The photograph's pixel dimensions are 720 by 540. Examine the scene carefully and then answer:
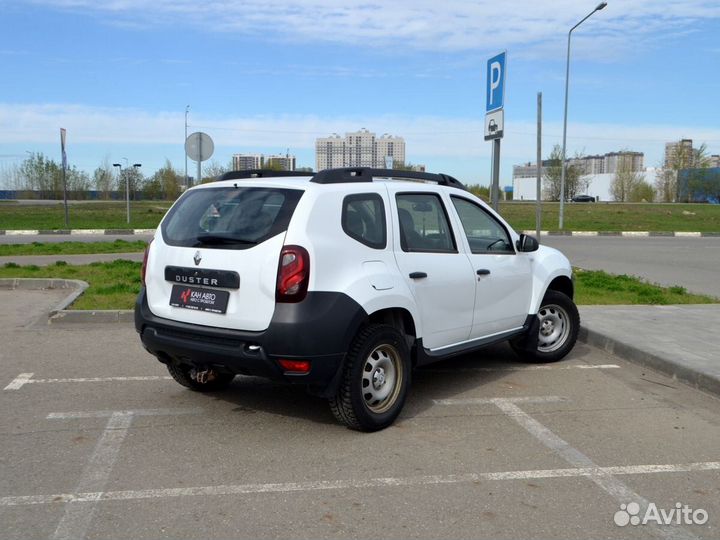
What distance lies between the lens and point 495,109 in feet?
32.2

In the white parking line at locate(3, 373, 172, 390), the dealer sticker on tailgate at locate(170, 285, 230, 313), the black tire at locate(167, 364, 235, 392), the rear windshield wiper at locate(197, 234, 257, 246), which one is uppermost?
the rear windshield wiper at locate(197, 234, 257, 246)

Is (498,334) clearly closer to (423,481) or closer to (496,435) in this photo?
(496,435)

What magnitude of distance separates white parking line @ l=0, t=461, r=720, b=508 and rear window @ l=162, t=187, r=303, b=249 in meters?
1.58

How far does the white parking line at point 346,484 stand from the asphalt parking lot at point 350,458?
1cm

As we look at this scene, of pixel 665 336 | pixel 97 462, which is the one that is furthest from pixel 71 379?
pixel 665 336

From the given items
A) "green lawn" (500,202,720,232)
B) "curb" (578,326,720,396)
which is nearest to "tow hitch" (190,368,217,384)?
"curb" (578,326,720,396)

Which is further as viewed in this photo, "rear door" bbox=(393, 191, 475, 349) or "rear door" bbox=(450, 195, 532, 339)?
"rear door" bbox=(450, 195, 532, 339)

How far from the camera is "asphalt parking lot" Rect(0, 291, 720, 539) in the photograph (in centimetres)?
358

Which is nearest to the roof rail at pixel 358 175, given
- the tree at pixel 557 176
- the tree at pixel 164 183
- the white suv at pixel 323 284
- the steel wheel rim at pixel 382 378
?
the white suv at pixel 323 284

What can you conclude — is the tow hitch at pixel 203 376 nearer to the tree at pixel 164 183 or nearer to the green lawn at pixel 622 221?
the green lawn at pixel 622 221

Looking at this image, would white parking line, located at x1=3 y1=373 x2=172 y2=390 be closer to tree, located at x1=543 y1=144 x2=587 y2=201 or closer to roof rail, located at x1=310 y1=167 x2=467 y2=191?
roof rail, located at x1=310 y1=167 x2=467 y2=191

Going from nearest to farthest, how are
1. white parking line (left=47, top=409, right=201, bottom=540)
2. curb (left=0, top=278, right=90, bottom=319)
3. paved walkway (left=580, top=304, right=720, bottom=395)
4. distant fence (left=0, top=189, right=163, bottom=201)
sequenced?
1. white parking line (left=47, top=409, right=201, bottom=540)
2. paved walkway (left=580, top=304, right=720, bottom=395)
3. curb (left=0, top=278, right=90, bottom=319)
4. distant fence (left=0, top=189, right=163, bottom=201)

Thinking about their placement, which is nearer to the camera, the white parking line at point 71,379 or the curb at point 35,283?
the white parking line at point 71,379

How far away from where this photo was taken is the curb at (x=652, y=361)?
6096mm
